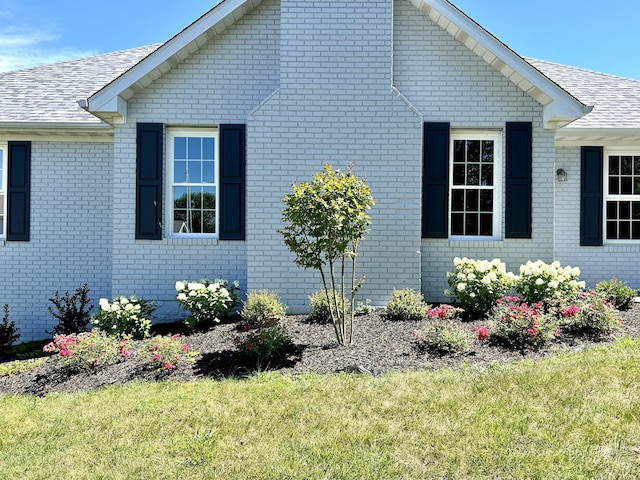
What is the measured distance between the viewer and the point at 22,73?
11.2m

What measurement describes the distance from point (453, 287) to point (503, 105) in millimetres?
3377

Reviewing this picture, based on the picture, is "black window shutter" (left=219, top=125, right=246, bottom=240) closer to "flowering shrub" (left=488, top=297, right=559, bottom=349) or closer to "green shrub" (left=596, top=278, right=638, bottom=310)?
"flowering shrub" (left=488, top=297, right=559, bottom=349)

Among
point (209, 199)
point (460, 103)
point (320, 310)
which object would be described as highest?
point (460, 103)

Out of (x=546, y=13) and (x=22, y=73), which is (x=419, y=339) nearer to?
(x=546, y=13)

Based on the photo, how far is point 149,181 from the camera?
27.2 feet

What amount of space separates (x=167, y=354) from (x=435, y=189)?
17.1 feet

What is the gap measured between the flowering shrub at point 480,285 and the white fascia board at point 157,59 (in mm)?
5828

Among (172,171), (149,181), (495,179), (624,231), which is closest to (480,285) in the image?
(495,179)

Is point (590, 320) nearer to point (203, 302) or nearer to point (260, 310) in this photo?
point (260, 310)

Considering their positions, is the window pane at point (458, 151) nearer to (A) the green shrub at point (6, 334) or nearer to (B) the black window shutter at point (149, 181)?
(B) the black window shutter at point (149, 181)

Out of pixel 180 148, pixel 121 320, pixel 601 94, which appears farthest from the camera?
pixel 601 94

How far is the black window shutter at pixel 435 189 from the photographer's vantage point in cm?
832

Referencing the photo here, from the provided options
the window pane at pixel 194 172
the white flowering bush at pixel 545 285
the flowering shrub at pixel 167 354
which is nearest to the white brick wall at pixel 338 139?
the window pane at pixel 194 172

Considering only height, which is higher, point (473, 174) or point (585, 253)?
point (473, 174)
